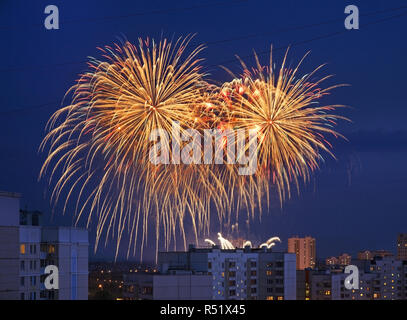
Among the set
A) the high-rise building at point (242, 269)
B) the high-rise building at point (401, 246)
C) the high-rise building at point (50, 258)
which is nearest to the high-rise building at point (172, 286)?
the high-rise building at point (50, 258)

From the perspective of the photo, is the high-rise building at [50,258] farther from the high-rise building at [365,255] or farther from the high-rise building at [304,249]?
the high-rise building at [365,255]

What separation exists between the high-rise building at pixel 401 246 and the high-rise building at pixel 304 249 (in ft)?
75.5

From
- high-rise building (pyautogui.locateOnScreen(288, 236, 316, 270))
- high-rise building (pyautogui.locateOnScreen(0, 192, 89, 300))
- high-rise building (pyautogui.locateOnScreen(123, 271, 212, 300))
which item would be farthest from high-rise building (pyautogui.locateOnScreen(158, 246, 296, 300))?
high-rise building (pyautogui.locateOnScreen(288, 236, 316, 270))

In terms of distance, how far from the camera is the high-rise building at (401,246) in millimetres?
132375

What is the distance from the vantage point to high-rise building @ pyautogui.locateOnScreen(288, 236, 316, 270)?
115075mm

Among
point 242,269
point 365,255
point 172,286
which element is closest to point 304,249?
point 365,255

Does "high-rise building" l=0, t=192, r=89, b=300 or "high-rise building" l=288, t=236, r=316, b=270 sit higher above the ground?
"high-rise building" l=0, t=192, r=89, b=300

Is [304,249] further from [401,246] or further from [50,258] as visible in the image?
[50,258]

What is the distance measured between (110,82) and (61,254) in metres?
23.0

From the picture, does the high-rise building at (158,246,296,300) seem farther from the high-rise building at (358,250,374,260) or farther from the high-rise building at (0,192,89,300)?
the high-rise building at (358,250,374,260)

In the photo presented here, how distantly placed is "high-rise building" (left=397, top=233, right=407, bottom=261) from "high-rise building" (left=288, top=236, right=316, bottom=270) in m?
23.0

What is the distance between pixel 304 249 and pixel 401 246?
96.2ft
